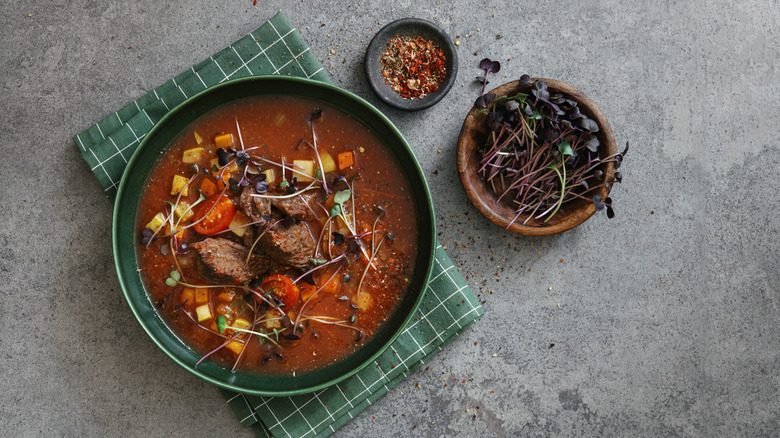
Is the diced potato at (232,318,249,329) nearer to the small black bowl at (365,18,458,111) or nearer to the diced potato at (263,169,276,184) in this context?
the diced potato at (263,169,276,184)

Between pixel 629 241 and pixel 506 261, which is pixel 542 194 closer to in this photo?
pixel 506 261

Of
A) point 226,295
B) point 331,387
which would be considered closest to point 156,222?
point 226,295

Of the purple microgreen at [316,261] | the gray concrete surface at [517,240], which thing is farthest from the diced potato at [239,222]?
the gray concrete surface at [517,240]

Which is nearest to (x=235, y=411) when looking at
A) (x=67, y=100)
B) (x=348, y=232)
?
(x=348, y=232)

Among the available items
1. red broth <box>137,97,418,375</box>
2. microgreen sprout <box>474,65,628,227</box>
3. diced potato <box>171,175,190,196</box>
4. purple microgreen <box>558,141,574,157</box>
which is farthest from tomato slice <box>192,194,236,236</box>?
purple microgreen <box>558,141,574,157</box>

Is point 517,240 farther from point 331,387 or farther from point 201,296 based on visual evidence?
point 201,296

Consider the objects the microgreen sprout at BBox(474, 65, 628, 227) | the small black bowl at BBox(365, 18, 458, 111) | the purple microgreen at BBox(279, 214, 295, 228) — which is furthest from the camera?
the small black bowl at BBox(365, 18, 458, 111)
